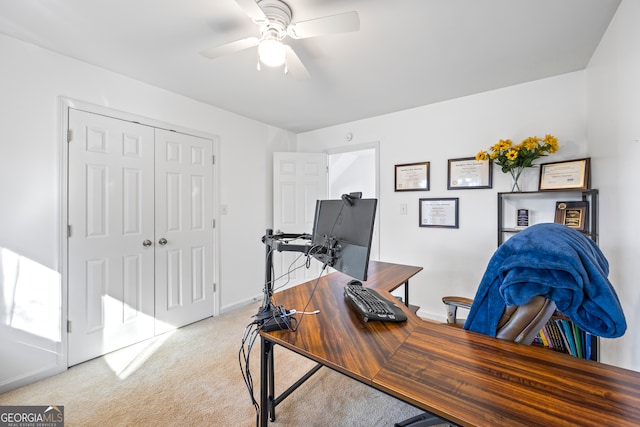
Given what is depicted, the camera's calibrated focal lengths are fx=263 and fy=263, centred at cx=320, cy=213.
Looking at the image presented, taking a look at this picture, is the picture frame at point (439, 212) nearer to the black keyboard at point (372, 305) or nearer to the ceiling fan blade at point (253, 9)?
the black keyboard at point (372, 305)

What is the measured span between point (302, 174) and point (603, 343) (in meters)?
3.30

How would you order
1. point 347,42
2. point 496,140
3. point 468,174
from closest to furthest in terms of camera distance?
point 347,42
point 496,140
point 468,174

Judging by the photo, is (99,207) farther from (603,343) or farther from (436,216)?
(603,343)

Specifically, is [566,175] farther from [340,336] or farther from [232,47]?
[232,47]

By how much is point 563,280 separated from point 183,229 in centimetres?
295

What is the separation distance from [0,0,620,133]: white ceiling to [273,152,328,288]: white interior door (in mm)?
1076

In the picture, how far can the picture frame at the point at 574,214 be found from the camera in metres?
2.07

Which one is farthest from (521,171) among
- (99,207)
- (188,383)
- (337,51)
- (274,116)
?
(99,207)

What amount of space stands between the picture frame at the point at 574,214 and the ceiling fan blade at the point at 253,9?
2.60 meters

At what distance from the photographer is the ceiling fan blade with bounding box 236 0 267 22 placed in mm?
1251

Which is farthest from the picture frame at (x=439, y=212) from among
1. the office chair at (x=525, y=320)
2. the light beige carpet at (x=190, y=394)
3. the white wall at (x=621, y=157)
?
the office chair at (x=525, y=320)

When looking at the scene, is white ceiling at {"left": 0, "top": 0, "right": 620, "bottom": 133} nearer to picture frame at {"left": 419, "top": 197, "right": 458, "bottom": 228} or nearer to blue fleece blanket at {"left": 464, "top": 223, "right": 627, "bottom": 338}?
picture frame at {"left": 419, "top": 197, "right": 458, "bottom": 228}

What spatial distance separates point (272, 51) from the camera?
4.77ft

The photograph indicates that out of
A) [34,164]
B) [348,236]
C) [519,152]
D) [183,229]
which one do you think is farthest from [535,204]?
[34,164]
